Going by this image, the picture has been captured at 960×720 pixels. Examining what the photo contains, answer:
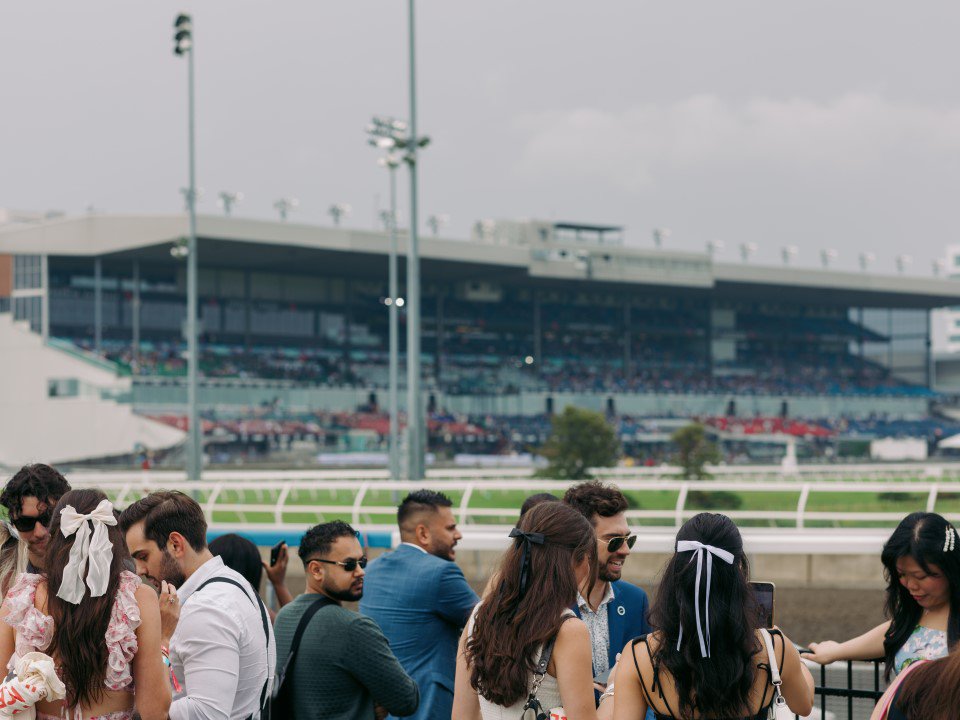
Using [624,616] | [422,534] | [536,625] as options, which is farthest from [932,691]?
[422,534]

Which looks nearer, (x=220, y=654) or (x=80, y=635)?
(x=80, y=635)

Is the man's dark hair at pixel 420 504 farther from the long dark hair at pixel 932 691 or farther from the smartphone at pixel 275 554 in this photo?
the long dark hair at pixel 932 691

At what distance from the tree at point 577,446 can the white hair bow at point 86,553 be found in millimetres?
A: 21944

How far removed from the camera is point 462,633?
327cm

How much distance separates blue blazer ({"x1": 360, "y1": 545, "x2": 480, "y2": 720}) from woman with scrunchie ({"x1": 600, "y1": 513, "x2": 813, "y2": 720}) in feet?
4.37

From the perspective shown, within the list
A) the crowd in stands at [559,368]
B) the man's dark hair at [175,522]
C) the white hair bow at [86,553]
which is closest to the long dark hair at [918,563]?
the man's dark hair at [175,522]

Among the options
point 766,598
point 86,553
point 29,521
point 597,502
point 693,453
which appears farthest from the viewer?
point 693,453

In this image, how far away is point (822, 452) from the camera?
49.0 metres

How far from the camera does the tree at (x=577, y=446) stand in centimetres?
2498

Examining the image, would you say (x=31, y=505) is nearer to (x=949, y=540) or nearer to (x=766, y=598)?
(x=766, y=598)

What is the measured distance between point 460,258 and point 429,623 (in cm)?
4534

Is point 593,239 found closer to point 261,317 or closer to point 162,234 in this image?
point 261,317

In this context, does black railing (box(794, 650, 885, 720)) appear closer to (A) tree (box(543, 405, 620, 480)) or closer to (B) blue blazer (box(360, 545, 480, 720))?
(B) blue blazer (box(360, 545, 480, 720))

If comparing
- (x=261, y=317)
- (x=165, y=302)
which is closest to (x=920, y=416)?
(x=261, y=317)
